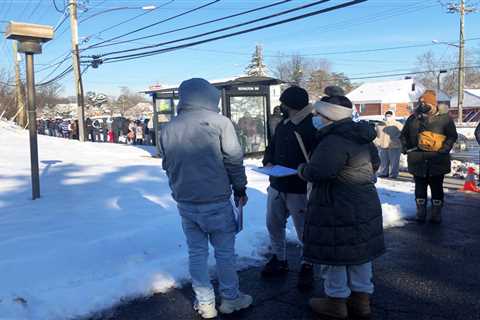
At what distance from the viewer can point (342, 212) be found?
357 centimetres

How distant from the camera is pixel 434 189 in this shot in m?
6.71

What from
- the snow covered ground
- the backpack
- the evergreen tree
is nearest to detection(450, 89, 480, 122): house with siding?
the evergreen tree

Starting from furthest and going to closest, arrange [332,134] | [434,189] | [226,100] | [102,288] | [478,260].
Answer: [226,100], [434,189], [478,260], [102,288], [332,134]

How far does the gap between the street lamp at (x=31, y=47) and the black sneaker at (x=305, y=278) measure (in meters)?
4.67

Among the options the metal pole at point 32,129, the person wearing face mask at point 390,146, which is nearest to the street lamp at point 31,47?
the metal pole at point 32,129

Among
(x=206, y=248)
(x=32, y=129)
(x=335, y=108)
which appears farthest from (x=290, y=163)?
(x=32, y=129)

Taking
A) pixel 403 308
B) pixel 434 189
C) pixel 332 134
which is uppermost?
pixel 332 134

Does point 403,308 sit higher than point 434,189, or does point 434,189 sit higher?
point 434,189

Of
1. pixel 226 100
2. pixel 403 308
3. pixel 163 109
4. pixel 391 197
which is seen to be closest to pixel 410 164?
pixel 391 197

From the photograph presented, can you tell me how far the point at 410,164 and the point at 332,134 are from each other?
360 cm

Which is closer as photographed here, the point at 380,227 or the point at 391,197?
the point at 380,227

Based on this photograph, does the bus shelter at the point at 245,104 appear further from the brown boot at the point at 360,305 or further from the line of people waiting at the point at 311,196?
the brown boot at the point at 360,305

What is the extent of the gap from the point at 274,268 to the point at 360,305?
3.70ft

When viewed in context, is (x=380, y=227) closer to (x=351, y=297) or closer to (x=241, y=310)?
(x=351, y=297)
